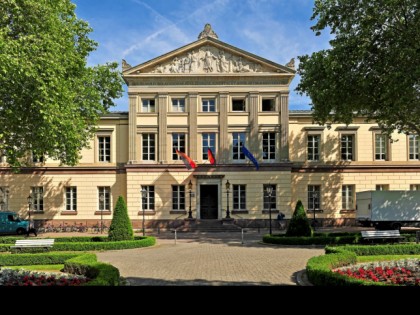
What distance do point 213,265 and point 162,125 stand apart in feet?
79.4

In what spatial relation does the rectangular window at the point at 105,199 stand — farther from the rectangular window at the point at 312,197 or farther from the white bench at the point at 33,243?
the rectangular window at the point at 312,197

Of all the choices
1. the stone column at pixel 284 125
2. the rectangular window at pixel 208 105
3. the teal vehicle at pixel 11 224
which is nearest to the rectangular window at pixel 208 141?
the rectangular window at pixel 208 105

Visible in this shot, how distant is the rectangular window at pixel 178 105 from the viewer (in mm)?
38219

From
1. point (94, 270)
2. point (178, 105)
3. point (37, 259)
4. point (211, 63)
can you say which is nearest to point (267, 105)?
point (211, 63)

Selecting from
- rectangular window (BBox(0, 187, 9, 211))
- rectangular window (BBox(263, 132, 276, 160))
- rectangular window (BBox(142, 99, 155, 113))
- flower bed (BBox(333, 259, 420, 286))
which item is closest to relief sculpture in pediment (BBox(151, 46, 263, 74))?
rectangular window (BBox(142, 99, 155, 113))

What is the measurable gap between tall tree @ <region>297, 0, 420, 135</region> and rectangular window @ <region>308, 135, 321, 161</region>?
1457cm

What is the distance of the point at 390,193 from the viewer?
31125mm

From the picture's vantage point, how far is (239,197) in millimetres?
37281

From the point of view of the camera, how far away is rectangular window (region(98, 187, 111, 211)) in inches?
1502

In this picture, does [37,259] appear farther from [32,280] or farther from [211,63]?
[211,63]
